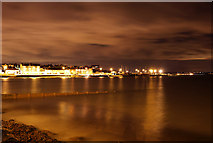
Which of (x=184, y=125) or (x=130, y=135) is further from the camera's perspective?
(x=184, y=125)

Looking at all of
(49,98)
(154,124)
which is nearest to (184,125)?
(154,124)

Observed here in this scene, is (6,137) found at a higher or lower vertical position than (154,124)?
higher

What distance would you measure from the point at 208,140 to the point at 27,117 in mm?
14795

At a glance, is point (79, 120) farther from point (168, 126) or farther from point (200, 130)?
point (200, 130)

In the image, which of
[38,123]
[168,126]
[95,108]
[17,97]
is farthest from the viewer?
[17,97]

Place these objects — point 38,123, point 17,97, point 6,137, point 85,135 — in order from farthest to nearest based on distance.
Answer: point 17,97
point 38,123
point 85,135
point 6,137

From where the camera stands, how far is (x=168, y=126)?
54.3 feet

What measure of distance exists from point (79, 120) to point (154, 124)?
21.9 ft

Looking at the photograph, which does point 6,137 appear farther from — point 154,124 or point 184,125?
point 184,125

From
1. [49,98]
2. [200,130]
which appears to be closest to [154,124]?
[200,130]

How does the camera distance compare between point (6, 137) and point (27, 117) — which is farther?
point (27, 117)

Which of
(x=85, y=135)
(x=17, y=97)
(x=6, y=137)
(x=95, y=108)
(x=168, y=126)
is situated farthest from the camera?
(x=17, y=97)

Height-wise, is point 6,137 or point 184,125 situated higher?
point 6,137

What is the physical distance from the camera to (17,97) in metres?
26.3
